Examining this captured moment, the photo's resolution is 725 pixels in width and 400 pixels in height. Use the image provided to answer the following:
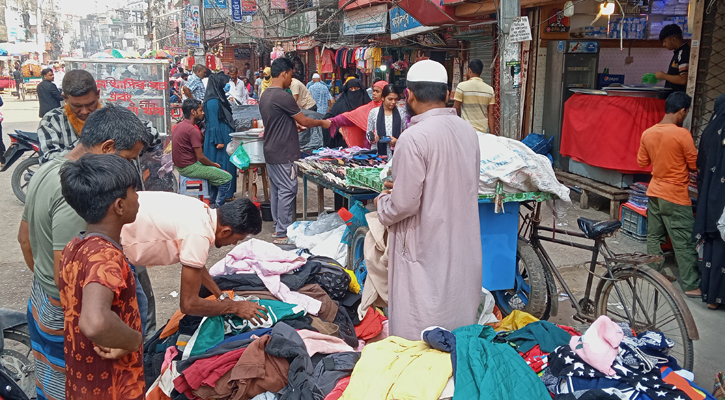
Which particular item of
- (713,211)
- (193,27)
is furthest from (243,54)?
(713,211)

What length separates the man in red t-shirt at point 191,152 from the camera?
739 centimetres

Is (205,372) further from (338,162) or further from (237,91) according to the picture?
(237,91)

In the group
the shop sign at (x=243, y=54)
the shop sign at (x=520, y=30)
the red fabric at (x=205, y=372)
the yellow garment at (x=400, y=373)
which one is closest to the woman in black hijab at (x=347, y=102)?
the shop sign at (x=520, y=30)

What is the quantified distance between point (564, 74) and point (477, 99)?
1661mm

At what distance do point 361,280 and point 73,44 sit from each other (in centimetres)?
11548

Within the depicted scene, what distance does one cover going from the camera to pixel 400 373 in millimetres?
2625

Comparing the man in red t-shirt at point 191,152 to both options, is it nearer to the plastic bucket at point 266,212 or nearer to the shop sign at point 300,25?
the plastic bucket at point 266,212

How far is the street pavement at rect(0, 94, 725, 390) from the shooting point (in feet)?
13.9

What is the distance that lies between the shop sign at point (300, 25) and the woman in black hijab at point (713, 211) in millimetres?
14384

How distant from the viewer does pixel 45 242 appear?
2.66 m

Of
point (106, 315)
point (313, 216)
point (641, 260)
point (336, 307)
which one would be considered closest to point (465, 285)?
point (336, 307)

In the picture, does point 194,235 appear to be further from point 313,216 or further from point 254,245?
point 313,216

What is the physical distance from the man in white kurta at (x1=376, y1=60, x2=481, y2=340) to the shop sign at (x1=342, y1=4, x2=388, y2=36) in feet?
36.6

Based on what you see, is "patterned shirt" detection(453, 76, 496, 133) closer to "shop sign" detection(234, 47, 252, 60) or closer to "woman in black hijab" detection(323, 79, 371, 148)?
"woman in black hijab" detection(323, 79, 371, 148)
